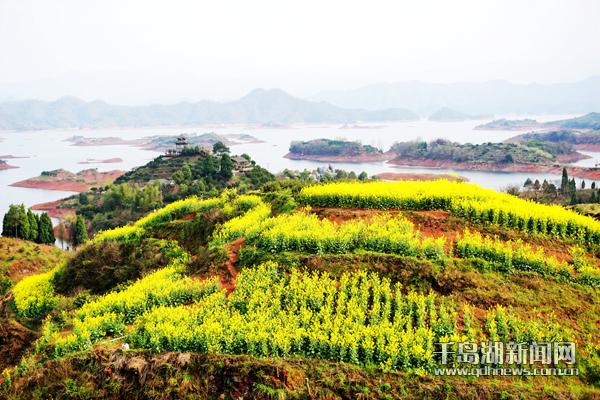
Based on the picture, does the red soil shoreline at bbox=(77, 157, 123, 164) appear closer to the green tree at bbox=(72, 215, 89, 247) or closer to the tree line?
the green tree at bbox=(72, 215, 89, 247)

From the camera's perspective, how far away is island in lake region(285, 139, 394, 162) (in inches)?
5054

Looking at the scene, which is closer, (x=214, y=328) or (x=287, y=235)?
(x=214, y=328)

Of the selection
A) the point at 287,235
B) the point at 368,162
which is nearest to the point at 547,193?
the point at 287,235

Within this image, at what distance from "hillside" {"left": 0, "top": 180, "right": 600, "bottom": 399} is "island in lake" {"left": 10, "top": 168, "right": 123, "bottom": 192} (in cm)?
8074

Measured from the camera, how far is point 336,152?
131875mm

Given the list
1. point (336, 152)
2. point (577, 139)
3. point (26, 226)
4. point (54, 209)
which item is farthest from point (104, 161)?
point (577, 139)

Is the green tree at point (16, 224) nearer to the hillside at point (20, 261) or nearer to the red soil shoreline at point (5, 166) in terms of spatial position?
the hillside at point (20, 261)

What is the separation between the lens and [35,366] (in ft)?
30.8

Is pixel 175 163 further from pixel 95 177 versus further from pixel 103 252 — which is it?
pixel 103 252

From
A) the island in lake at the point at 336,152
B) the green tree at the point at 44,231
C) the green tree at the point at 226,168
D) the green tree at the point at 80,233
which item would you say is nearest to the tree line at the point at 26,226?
the green tree at the point at 44,231

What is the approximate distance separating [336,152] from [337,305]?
12292 centimetres

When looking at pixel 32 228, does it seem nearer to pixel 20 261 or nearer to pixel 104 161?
pixel 20 261

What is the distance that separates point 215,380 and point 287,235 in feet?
15.8

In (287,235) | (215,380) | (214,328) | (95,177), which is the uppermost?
(287,235)
